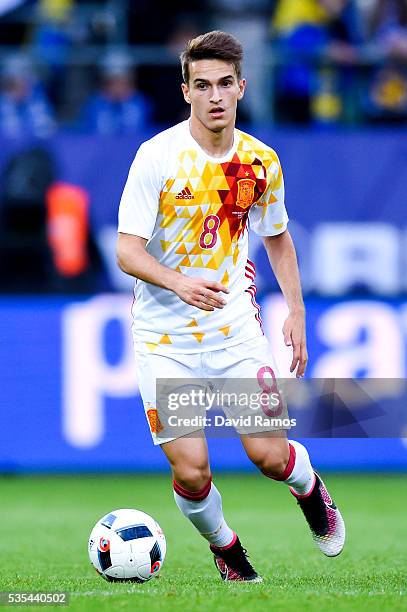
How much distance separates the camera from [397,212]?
42.1ft

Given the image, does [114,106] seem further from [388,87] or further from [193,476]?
[193,476]

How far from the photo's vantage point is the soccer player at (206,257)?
6137mm

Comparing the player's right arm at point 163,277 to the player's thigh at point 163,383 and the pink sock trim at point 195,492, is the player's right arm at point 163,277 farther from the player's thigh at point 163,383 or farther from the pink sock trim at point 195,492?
the pink sock trim at point 195,492

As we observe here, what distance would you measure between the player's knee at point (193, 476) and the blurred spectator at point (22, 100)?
733 centimetres

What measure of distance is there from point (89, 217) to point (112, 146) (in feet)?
2.32

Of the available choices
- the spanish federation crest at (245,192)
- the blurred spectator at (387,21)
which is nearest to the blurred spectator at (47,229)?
the blurred spectator at (387,21)

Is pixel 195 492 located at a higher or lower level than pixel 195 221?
lower

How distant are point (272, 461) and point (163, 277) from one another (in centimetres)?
104

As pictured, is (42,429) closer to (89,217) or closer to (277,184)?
(89,217)

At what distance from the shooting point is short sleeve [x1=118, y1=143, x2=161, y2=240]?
607cm

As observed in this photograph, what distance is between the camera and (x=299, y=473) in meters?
6.41

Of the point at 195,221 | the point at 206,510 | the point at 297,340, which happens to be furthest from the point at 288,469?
the point at 195,221

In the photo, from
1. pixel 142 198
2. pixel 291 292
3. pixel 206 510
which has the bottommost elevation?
pixel 206 510

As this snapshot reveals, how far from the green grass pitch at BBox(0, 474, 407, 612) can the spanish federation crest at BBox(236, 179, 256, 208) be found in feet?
5.82
